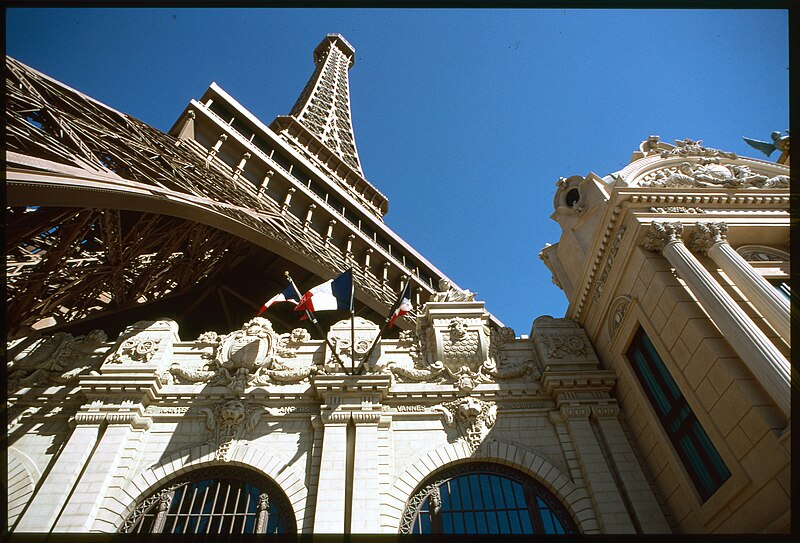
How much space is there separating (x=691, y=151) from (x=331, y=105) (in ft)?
199

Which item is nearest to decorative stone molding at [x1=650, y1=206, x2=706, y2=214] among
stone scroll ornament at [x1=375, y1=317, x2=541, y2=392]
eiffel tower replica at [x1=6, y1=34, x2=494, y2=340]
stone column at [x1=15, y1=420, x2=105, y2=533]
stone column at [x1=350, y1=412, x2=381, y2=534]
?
stone scroll ornament at [x1=375, y1=317, x2=541, y2=392]

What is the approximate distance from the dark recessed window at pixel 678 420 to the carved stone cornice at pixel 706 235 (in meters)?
2.55

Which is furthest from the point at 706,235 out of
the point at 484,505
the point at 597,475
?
the point at 484,505

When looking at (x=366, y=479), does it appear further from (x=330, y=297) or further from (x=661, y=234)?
(x=661, y=234)

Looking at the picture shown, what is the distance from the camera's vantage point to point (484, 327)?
14758 mm

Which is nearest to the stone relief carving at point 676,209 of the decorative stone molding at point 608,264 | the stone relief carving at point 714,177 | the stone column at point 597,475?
the decorative stone molding at point 608,264

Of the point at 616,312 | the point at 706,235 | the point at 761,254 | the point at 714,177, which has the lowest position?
the point at 616,312

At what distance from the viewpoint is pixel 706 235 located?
11.7 metres

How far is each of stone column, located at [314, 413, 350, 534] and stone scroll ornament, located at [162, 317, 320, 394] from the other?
6.28 ft

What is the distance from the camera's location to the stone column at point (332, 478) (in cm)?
988

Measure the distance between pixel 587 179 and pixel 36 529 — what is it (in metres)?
17.5

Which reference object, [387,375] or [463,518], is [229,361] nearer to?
[387,375]

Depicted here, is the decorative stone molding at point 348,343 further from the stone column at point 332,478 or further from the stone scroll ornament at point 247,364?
the stone column at point 332,478
